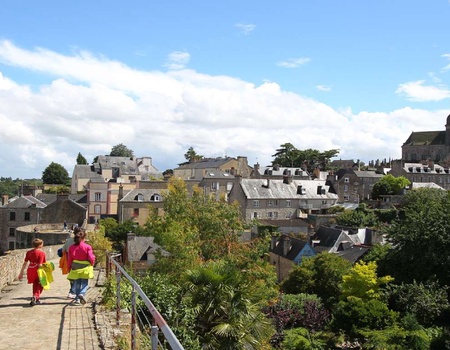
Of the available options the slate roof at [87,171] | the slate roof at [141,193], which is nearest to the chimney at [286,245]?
the slate roof at [141,193]

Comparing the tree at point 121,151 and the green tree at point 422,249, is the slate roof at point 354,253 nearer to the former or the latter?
the green tree at point 422,249

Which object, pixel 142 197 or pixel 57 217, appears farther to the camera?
pixel 142 197

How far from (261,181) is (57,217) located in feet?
97.9

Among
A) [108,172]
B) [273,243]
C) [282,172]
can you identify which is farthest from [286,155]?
[273,243]

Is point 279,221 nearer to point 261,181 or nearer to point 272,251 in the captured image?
point 261,181

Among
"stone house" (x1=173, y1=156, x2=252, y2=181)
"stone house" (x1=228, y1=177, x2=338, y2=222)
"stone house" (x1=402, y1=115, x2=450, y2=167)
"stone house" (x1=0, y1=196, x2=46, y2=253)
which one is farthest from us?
"stone house" (x1=402, y1=115, x2=450, y2=167)

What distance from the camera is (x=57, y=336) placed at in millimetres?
8078

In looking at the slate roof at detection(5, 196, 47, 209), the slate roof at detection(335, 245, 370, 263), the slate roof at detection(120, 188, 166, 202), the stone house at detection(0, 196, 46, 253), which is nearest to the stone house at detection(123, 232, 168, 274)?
the slate roof at detection(335, 245, 370, 263)

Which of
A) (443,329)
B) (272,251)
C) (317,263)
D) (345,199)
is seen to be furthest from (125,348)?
(345,199)

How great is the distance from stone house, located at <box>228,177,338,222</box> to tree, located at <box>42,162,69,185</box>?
51602 mm

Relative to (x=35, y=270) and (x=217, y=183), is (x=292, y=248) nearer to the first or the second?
(x=217, y=183)

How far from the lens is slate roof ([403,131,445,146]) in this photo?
409ft

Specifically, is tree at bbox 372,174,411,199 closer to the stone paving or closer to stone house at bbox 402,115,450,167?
stone house at bbox 402,115,450,167

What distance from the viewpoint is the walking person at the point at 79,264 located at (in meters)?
10.5
